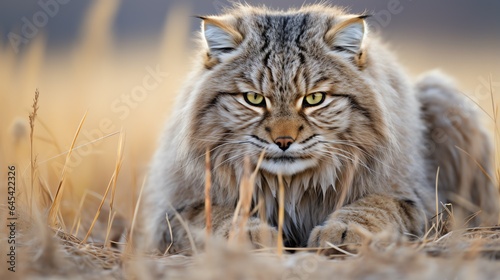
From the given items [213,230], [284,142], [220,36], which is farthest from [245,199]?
[220,36]

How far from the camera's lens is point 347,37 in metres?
4.01

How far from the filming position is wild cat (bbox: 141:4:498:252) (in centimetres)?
372

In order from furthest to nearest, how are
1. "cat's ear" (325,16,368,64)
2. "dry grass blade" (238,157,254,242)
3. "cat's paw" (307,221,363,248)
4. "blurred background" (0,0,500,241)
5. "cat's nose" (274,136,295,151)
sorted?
1. "blurred background" (0,0,500,241)
2. "cat's ear" (325,16,368,64)
3. "cat's nose" (274,136,295,151)
4. "cat's paw" (307,221,363,248)
5. "dry grass blade" (238,157,254,242)

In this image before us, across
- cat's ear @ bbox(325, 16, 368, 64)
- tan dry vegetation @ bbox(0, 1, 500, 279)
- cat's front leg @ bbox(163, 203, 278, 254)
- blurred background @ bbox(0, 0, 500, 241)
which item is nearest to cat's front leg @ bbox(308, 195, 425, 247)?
tan dry vegetation @ bbox(0, 1, 500, 279)

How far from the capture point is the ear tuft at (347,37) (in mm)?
3953

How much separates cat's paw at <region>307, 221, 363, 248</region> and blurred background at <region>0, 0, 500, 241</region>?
1299 millimetres

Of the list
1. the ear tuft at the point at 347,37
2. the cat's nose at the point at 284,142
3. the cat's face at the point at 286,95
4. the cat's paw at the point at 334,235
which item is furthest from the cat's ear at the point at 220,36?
the cat's paw at the point at 334,235

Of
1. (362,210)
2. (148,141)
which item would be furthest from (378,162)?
(148,141)

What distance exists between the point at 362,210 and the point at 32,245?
180 cm

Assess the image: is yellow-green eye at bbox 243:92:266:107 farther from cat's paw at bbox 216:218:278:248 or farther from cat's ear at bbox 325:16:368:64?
cat's paw at bbox 216:218:278:248

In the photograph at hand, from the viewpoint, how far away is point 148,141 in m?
7.50

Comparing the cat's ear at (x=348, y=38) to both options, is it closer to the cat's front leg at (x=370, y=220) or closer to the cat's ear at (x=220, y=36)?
the cat's ear at (x=220, y=36)

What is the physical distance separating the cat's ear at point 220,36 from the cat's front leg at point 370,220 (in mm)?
1203

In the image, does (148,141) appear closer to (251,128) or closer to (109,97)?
(109,97)
